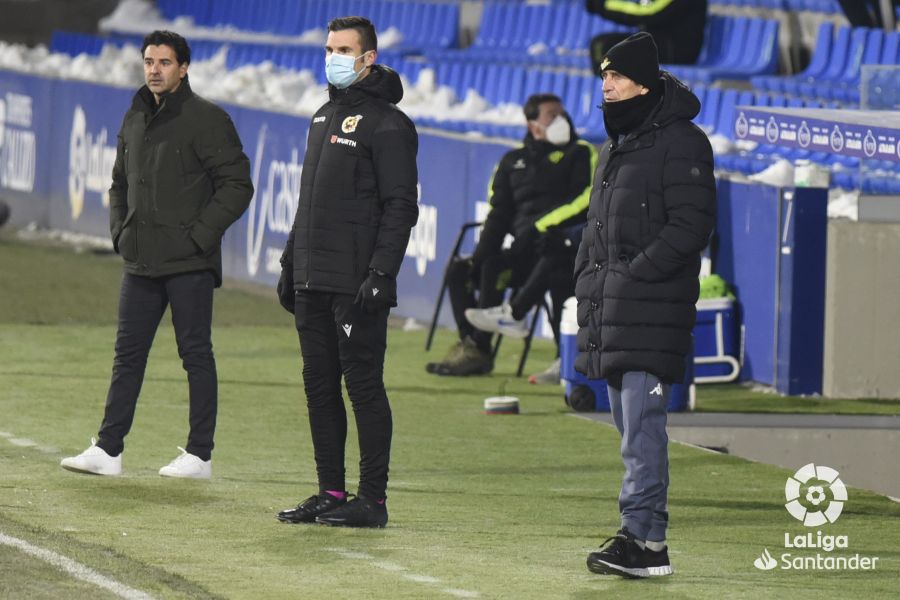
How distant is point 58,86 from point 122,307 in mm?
13349

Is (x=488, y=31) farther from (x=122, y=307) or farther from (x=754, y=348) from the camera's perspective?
(x=122, y=307)

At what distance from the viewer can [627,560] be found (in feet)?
22.7

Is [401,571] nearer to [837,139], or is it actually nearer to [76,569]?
[76,569]

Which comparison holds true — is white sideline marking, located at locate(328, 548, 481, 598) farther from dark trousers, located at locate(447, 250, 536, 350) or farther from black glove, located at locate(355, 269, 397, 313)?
dark trousers, located at locate(447, 250, 536, 350)

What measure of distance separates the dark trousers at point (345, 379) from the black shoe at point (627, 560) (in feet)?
3.56

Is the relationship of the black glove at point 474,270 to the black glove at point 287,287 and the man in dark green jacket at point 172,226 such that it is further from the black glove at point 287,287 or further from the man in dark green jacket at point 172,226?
the black glove at point 287,287

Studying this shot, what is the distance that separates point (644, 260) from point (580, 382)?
5.09 m

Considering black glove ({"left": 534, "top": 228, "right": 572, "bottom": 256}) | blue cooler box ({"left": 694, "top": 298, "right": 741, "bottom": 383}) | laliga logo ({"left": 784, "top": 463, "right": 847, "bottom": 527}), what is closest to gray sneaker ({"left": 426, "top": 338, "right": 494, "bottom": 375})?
black glove ({"left": 534, "top": 228, "right": 572, "bottom": 256})

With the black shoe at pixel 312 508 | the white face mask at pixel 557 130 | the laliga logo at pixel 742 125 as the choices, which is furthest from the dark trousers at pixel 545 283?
the black shoe at pixel 312 508

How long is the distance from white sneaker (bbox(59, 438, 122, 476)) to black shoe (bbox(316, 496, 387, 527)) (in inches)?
56.1

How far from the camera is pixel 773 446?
1102 centimetres

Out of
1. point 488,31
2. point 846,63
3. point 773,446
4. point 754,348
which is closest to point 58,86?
point 488,31

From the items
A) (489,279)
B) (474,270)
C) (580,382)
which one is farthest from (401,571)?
(474,270)

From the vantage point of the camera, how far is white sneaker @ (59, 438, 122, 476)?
28.8ft
